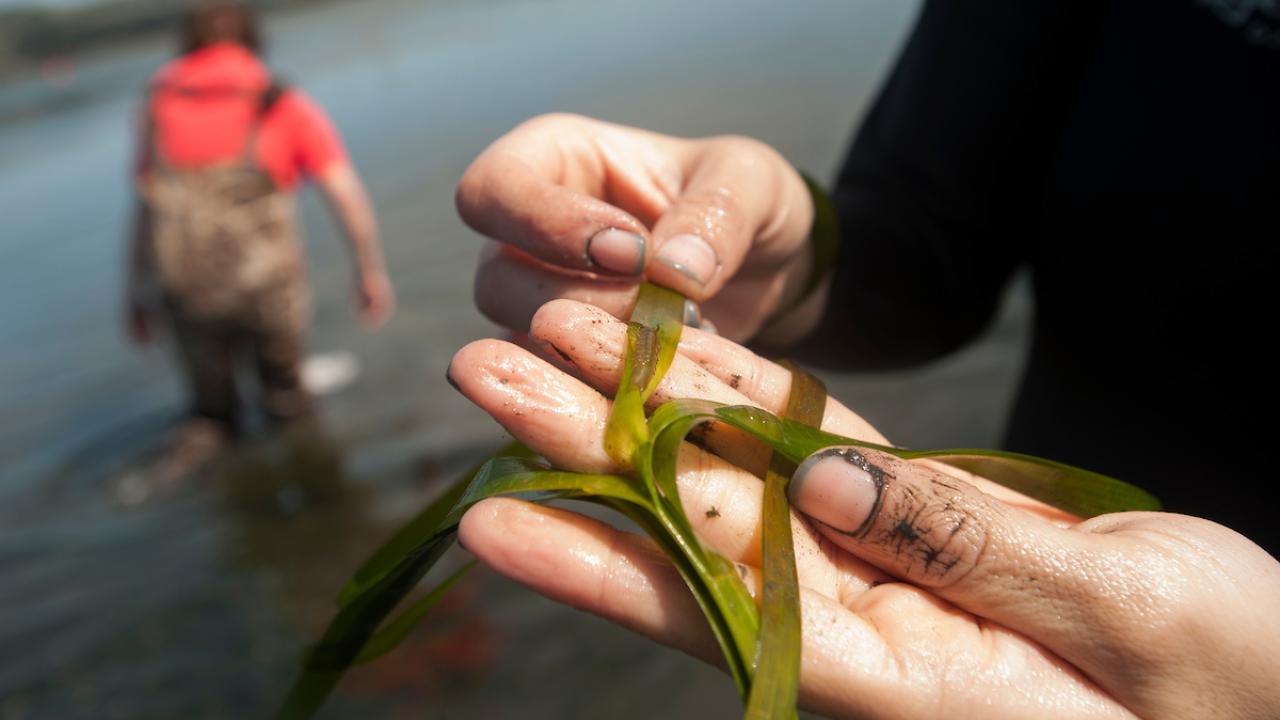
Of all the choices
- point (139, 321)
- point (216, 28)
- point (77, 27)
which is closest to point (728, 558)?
point (216, 28)

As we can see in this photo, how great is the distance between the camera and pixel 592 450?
1.50 m

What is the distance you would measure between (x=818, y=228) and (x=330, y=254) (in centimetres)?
826

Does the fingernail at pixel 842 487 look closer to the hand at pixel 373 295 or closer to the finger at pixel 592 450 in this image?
the finger at pixel 592 450

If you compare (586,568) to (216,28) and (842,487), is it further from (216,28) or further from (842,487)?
(216,28)

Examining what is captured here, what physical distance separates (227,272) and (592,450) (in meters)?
5.06

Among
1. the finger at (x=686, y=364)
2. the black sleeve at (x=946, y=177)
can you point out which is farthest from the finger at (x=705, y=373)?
the black sleeve at (x=946, y=177)

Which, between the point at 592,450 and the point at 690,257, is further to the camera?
the point at 690,257

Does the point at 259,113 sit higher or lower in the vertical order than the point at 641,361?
lower

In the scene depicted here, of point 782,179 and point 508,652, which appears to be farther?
point 508,652

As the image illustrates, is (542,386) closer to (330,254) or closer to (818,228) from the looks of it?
(818,228)

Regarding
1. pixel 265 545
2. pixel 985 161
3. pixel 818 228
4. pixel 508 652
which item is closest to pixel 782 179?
pixel 818 228

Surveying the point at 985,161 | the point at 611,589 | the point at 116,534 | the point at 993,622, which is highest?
the point at 985,161

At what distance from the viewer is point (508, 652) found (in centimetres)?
386

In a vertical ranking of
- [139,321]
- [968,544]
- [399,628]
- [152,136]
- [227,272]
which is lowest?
[139,321]
